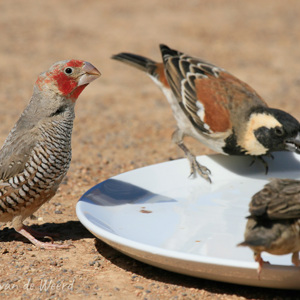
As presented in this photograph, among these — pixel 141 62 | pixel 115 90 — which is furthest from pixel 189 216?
pixel 115 90

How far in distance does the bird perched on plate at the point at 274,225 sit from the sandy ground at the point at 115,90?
523mm

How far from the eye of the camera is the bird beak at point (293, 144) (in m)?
5.67

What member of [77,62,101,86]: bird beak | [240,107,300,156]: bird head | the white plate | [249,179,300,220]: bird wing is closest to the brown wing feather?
[240,107,300,156]: bird head

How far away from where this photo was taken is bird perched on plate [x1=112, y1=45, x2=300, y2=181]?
5797 mm

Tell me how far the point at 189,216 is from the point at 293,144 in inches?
59.6

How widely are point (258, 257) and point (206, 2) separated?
43.5ft

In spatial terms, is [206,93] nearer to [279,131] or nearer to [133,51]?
[279,131]

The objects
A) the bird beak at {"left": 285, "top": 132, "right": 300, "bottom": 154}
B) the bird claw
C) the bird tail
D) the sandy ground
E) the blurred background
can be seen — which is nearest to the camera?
the sandy ground

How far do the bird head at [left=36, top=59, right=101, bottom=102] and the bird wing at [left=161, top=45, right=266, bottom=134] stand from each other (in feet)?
5.89

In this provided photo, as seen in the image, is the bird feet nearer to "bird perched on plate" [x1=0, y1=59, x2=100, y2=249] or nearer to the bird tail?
"bird perched on plate" [x1=0, y1=59, x2=100, y2=249]

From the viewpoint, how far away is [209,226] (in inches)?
180

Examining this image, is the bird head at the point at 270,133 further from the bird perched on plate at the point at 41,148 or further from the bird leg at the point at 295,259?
the bird leg at the point at 295,259

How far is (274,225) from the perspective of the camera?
346cm

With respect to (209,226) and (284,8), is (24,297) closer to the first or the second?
(209,226)
